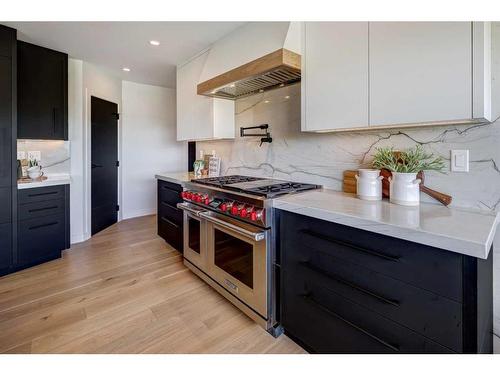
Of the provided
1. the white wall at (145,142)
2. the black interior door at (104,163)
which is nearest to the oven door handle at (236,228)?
the black interior door at (104,163)

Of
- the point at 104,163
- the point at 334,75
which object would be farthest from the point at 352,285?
the point at 104,163

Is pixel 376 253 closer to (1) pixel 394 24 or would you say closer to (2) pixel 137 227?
(1) pixel 394 24

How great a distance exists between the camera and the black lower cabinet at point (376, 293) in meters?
0.94

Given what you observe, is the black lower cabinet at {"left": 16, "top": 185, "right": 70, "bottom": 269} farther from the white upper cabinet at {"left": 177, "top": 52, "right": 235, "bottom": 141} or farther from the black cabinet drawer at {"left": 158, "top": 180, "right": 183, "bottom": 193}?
the white upper cabinet at {"left": 177, "top": 52, "right": 235, "bottom": 141}

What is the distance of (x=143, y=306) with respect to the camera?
2.04 meters

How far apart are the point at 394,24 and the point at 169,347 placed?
2.18 metres

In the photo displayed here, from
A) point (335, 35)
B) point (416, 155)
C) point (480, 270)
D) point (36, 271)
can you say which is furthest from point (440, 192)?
point (36, 271)

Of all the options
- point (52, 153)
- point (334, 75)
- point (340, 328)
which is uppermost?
point (334, 75)

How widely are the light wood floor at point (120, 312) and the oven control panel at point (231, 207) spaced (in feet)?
2.46

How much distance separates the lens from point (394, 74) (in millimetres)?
1325

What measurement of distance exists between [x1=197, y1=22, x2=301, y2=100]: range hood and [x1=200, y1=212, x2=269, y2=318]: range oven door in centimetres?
110

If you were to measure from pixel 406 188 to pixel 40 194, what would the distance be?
10.8 ft

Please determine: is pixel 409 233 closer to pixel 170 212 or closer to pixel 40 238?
pixel 170 212

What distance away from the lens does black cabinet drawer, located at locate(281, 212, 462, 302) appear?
95cm
